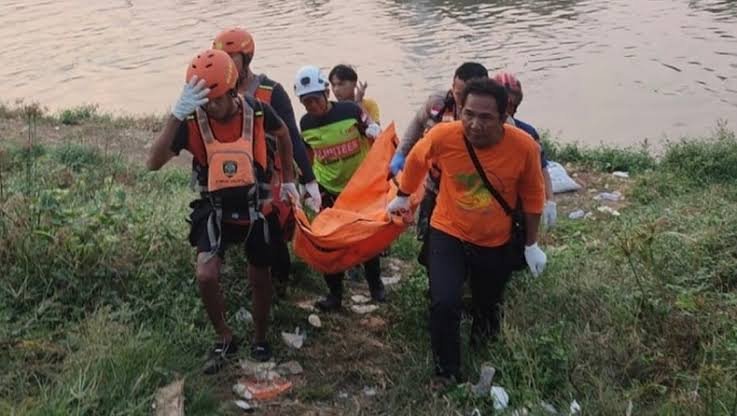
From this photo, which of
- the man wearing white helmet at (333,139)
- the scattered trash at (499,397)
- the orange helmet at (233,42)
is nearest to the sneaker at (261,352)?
the man wearing white helmet at (333,139)

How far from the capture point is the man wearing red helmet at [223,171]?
386cm

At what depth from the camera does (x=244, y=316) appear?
187 inches

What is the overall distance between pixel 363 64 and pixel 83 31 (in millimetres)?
9524

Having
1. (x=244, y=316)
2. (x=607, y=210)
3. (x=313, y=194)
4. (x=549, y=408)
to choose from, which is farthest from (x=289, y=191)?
(x=607, y=210)

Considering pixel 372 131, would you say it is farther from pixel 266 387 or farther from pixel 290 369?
pixel 266 387

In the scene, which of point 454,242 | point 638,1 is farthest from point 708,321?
point 638,1

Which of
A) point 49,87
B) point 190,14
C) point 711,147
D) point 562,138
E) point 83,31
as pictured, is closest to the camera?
point 711,147

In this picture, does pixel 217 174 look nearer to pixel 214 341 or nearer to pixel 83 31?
pixel 214 341

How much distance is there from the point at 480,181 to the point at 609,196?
5205 millimetres

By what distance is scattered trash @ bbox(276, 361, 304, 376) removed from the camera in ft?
14.3

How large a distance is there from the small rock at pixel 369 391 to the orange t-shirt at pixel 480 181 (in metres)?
0.93

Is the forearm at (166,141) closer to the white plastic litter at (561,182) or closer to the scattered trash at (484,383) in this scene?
the scattered trash at (484,383)

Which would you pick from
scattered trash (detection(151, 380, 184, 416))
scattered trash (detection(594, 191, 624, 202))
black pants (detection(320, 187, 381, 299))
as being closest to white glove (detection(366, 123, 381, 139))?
black pants (detection(320, 187, 381, 299))

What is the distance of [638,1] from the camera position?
903 inches
